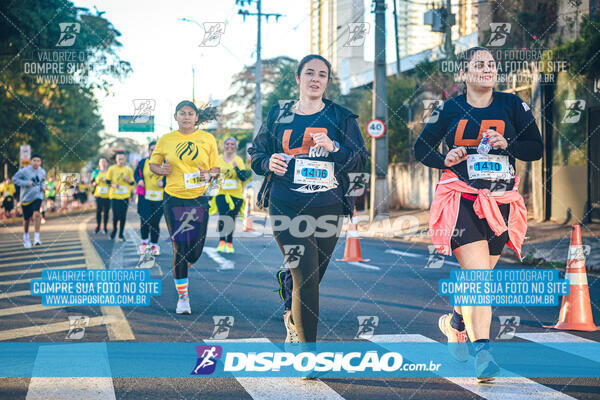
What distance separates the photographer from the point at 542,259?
1275cm

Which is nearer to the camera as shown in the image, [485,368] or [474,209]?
[485,368]

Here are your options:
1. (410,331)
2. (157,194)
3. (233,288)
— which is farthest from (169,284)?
(410,331)

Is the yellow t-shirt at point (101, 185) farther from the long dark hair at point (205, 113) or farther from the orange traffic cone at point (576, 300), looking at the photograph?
the orange traffic cone at point (576, 300)

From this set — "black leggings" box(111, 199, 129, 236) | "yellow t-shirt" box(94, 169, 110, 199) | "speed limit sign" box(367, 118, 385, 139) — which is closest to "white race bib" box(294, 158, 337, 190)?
"black leggings" box(111, 199, 129, 236)

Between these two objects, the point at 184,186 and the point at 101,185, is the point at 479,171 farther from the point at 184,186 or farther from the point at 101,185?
the point at 101,185

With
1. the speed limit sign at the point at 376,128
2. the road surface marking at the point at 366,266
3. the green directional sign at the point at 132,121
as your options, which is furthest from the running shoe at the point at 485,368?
the speed limit sign at the point at 376,128

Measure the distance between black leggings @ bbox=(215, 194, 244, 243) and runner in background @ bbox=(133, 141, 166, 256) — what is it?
1035 millimetres

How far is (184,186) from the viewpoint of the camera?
7684 millimetres

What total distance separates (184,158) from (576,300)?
3.90 meters

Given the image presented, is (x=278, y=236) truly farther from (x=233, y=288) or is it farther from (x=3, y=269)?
(x=3, y=269)

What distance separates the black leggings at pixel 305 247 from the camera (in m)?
4.96

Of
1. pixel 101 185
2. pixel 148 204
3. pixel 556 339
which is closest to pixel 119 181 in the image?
pixel 101 185

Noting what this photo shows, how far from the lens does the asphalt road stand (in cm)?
466

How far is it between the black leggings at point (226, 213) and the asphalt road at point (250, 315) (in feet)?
1.64
